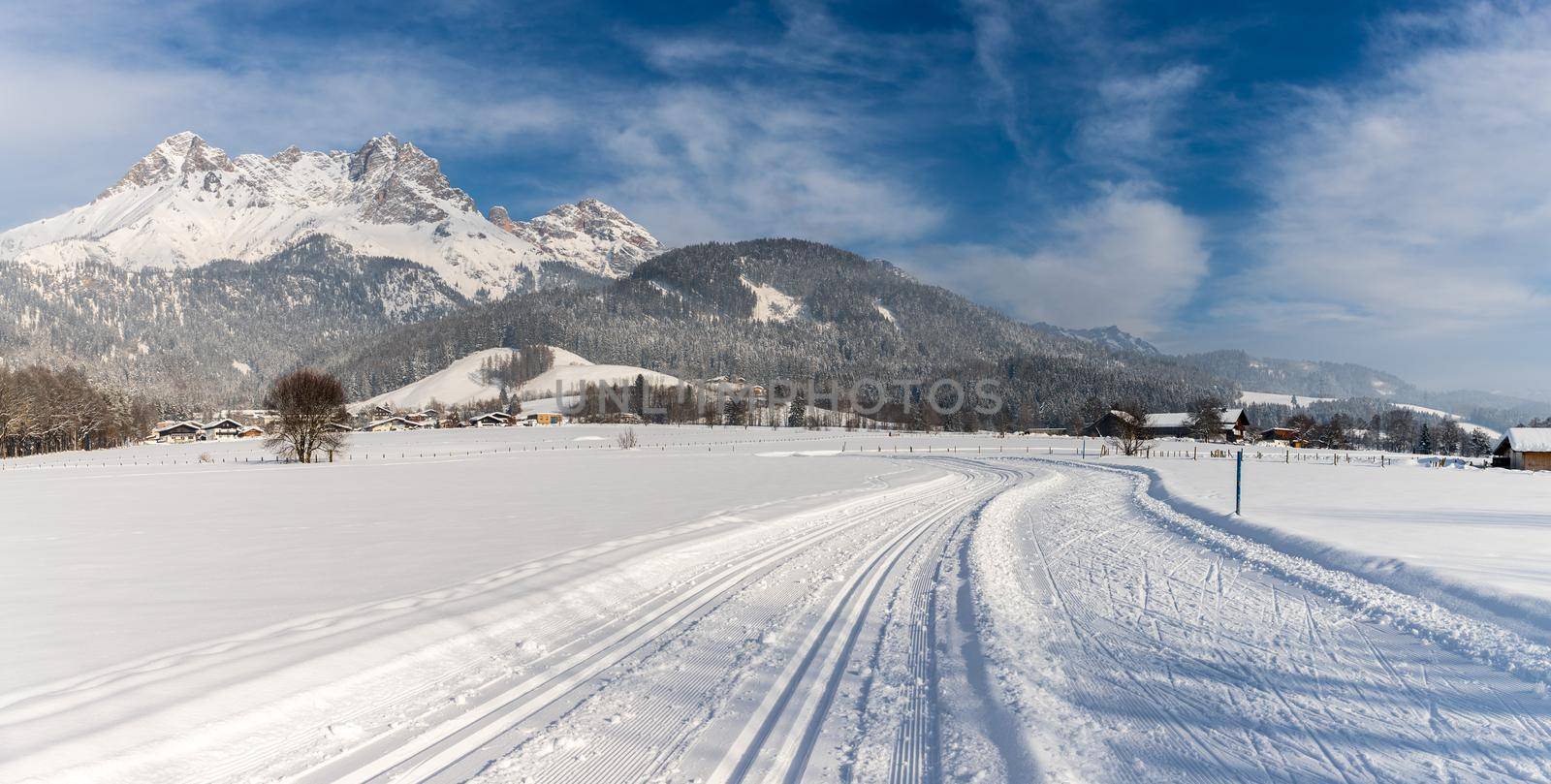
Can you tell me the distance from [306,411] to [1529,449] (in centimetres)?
10182

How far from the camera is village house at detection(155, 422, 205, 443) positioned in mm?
122875

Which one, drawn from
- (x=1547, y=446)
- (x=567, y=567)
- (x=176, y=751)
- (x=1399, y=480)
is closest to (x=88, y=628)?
(x=176, y=751)

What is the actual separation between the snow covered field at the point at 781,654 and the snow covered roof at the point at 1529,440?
6651 cm

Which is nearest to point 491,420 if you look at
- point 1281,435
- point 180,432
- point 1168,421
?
point 180,432

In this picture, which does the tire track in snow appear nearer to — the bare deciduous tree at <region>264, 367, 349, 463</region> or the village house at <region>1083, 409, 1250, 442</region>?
the bare deciduous tree at <region>264, 367, 349, 463</region>

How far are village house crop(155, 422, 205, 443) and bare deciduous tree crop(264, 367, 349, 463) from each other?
9535cm

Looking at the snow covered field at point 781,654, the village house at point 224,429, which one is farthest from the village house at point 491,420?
the snow covered field at point 781,654

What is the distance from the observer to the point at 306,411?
51875mm

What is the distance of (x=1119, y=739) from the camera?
454cm

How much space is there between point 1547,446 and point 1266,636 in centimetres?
8029

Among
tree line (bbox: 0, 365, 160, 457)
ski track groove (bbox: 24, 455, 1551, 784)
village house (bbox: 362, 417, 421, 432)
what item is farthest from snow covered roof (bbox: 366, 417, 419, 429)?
ski track groove (bbox: 24, 455, 1551, 784)

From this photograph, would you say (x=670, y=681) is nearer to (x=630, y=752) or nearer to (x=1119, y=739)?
(x=630, y=752)

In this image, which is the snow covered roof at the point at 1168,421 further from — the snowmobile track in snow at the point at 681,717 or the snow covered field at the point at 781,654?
the snowmobile track in snow at the point at 681,717

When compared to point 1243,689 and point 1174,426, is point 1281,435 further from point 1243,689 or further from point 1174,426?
point 1243,689
